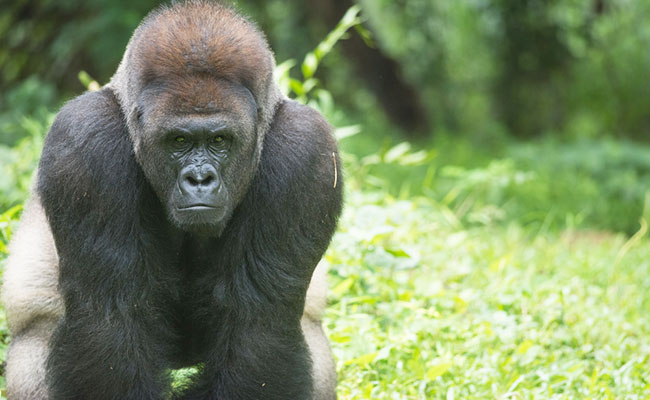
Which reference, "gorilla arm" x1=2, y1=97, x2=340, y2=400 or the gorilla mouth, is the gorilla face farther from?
"gorilla arm" x1=2, y1=97, x2=340, y2=400

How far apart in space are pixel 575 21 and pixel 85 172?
32.1ft

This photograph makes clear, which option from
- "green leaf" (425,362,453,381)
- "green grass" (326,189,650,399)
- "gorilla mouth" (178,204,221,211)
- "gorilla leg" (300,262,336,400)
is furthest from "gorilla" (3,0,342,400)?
"green grass" (326,189,650,399)

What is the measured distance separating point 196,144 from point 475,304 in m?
2.16

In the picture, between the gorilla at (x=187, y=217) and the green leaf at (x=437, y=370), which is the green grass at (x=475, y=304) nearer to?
the green leaf at (x=437, y=370)

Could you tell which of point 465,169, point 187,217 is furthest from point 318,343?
point 465,169

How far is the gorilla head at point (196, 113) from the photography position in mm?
2779

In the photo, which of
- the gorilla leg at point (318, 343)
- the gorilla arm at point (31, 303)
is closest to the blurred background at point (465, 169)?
the gorilla leg at point (318, 343)

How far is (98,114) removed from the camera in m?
2.94

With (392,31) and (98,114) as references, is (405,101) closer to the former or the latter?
(392,31)

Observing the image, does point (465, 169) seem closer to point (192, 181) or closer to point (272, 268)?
point (272, 268)

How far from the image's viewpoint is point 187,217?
280 cm

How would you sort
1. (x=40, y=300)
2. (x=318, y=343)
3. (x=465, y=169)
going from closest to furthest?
(x=40, y=300)
(x=318, y=343)
(x=465, y=169)

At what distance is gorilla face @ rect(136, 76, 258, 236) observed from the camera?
9.10 ft

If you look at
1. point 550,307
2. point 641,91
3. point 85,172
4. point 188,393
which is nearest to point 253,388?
point 188,393
